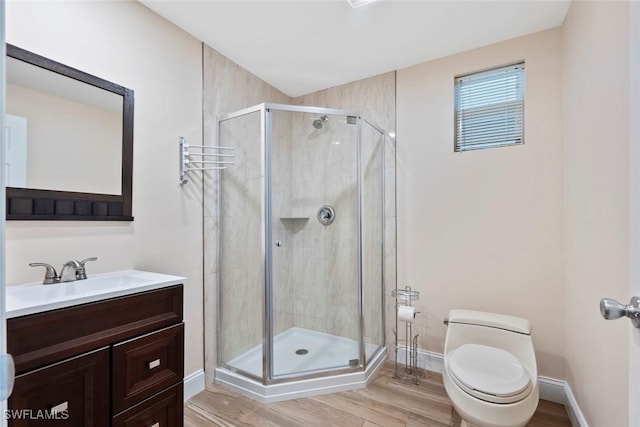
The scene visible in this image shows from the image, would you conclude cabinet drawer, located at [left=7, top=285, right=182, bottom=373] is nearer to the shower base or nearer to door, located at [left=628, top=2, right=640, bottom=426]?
the shower base

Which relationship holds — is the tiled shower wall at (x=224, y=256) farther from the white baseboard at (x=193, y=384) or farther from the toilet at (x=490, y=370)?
the toilet at (x=490, y=370)

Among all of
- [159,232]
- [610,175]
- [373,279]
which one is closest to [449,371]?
[373,279]

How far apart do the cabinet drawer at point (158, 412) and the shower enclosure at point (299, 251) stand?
646mm

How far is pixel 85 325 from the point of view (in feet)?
3.71

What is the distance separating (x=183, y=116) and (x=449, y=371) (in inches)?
90.9

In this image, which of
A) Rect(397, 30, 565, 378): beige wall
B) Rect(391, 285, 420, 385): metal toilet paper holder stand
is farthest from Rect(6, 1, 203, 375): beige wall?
Rect(397, 30, 565, 378): beige wall

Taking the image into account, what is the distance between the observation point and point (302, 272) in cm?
270

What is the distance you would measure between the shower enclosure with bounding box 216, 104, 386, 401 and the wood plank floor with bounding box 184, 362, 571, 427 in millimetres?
91

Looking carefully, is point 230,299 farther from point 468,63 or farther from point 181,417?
point 468,63

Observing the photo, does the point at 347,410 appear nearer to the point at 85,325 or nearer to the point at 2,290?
the point at 85,325

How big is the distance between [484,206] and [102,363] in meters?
2.41

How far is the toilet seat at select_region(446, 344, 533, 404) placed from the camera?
139 cm

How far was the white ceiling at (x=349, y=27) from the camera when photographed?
177 cm

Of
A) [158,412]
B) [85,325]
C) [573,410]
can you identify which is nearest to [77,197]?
[85,325]
